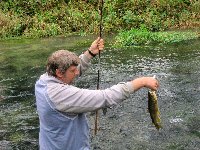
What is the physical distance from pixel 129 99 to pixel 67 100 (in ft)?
23.0

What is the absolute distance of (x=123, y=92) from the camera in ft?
11.8

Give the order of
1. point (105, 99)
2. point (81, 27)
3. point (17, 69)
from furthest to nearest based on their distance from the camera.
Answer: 1. point (81, 27)
2. point (17, 69)
3. point (105, 99)

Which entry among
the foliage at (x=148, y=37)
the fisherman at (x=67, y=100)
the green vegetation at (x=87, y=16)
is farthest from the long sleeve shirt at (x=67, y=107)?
the green vegetation at (x=87, y=16)

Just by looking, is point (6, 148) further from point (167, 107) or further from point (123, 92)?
point (123, 92)

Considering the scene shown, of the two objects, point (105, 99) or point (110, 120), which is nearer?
point (105, 99)

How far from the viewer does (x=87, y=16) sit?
22266 millimetres

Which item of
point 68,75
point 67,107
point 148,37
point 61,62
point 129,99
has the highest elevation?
point 61,62

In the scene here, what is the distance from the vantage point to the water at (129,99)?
8211 millimetres

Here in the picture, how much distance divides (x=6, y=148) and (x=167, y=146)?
310 cm

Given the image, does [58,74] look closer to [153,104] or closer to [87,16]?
[153,104]

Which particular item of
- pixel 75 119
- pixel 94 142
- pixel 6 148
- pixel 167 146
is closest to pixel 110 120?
pixel 94 142

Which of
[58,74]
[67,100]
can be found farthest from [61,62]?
[67,100]

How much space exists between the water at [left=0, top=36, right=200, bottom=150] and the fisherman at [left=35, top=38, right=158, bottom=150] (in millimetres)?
4135

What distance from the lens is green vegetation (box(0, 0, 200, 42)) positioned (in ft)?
68.6
